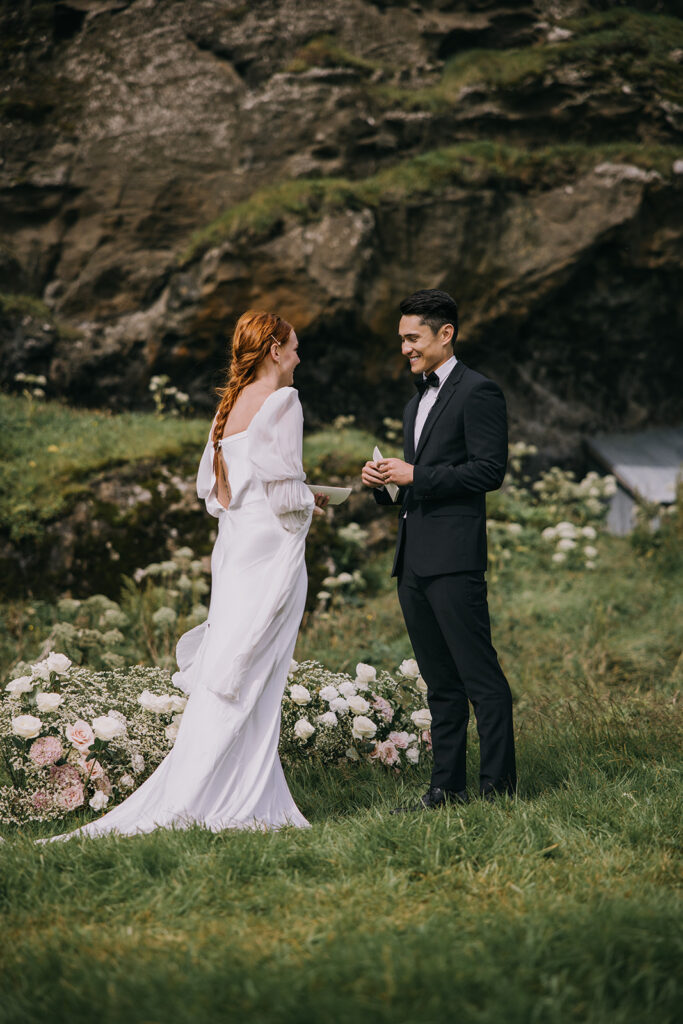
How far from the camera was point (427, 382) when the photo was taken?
14.3 feet

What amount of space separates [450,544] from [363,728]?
1179 mm

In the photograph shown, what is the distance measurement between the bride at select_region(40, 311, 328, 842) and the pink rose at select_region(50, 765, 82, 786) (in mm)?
445

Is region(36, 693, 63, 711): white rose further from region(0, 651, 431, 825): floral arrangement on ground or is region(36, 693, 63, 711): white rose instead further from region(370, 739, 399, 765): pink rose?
region(370, 739, 399, 765): pink rose

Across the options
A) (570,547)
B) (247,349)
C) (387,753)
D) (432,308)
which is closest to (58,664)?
(387,753)

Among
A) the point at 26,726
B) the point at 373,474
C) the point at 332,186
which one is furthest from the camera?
the point at 332,186

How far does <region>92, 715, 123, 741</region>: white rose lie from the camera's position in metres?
4.19

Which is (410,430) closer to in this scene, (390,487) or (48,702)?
(390,487)

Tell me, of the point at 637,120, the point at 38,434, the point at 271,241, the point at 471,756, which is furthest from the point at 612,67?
the point at 471,756

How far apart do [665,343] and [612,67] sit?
3.89 meters

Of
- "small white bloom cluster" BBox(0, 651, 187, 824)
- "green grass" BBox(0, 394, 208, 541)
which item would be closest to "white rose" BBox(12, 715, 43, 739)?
"small white bloom cluster" BBox(0, 651, 187, 824)

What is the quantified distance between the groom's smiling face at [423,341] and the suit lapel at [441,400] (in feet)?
0.38

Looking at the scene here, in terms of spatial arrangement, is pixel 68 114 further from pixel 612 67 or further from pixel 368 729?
pixel 368 729

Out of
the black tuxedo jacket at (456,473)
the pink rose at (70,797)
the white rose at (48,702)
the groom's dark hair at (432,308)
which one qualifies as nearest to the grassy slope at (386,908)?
the pink rose at (70,797)

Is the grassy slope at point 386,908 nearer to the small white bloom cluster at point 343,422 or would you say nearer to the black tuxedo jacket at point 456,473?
the black tuxedo jacket at point 456,473
